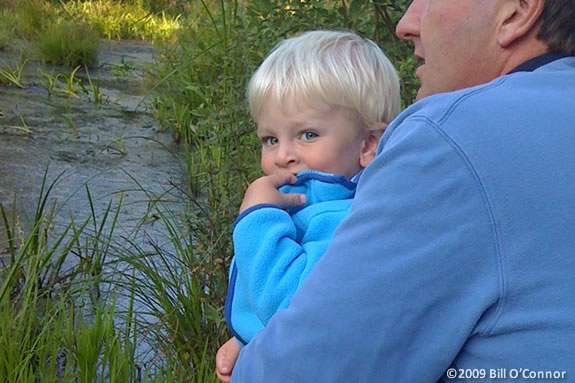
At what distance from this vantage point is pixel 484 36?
5.24ft

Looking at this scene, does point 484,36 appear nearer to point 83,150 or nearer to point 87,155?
point 87,155

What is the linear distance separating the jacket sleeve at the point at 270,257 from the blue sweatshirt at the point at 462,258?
0.32 metres

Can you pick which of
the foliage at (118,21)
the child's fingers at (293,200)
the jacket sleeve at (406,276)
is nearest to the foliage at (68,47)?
the foliage at (118,21)

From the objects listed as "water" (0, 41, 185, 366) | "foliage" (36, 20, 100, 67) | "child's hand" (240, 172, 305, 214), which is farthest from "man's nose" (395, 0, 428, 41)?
"foliage" (36, 20, 100, 67)

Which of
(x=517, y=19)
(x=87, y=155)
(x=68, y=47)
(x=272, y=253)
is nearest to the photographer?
(x=517, y=19)

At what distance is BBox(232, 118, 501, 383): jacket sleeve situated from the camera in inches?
49.6

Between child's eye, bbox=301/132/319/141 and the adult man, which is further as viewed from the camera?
child's eye, bbox=301/132/319/141

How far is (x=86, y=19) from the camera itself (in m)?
12.5

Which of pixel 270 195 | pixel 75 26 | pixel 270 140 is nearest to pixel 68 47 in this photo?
pixel 75 26

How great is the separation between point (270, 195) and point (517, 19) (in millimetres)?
508

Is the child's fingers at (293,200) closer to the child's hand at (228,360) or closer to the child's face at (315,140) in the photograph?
the child's face at (315,140)

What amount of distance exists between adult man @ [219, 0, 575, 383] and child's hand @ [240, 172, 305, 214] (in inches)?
15.9

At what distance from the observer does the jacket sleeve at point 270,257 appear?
1.66m

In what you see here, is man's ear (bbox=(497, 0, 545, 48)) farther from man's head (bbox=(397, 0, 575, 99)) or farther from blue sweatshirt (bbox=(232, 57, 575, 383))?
blue sweatshirt (bbox=(232, 57, 575, 383))
